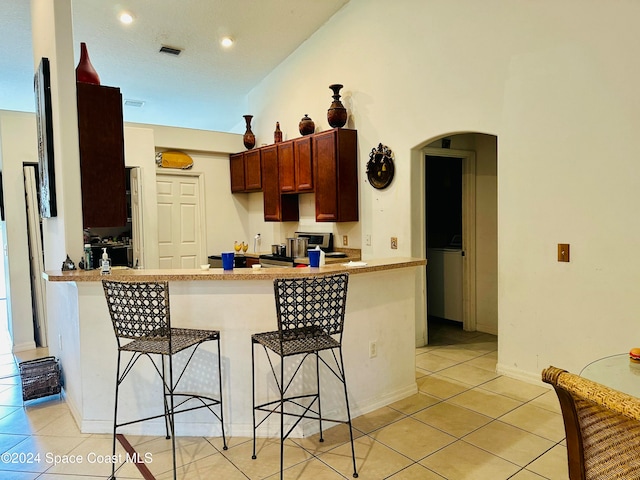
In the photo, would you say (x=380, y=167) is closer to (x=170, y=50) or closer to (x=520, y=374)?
(x=520, y=374)

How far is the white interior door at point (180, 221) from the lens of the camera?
609 cm

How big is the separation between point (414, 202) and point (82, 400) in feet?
10.4

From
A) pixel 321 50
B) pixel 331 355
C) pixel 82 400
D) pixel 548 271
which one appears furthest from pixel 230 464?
pixel 321 50

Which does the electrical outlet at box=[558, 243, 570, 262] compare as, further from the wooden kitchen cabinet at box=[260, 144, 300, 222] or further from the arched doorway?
the wooden kitchen cabinet at box=[260, 144, 300, 222]

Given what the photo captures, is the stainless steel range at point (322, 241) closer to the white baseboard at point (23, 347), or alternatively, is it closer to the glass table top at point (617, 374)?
the white baseboard at point (23, 347)

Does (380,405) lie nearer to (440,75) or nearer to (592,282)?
(592,282)

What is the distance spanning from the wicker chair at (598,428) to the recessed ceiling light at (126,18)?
16.1 feet

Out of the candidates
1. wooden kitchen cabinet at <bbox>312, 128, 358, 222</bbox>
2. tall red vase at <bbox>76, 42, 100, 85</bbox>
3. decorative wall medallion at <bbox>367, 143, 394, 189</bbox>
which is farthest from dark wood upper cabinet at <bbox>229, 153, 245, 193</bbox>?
tall red vase at <bbox>76, 42, 100, 85</bbox>

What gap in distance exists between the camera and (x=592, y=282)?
2.97 m

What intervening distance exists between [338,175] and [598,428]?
147 inches

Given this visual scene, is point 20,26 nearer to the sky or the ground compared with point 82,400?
nearer to the sky

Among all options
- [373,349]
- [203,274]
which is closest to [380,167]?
[373,349]

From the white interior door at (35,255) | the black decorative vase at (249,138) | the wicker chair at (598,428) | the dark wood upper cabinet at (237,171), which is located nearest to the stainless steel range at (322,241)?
the dark wood upper cabinet at (237,171)

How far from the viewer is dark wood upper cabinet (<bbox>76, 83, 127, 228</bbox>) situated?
3.06m
